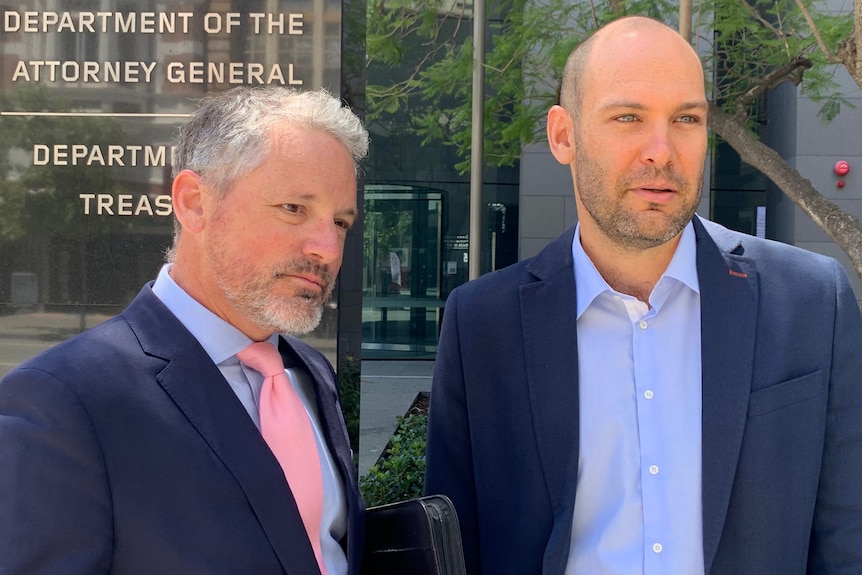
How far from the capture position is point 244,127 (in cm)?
194

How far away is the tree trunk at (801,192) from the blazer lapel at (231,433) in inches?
241

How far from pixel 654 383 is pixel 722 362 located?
16cm

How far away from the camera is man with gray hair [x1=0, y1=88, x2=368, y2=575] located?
1559 mm

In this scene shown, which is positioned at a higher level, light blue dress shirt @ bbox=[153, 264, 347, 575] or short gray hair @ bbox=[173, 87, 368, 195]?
short gray hair @ bbox=[173, 87, 368, 195]

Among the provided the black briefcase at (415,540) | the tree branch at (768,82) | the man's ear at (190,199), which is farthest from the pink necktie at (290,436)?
the tree branch at (768,82)

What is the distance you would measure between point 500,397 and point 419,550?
44 centimetres

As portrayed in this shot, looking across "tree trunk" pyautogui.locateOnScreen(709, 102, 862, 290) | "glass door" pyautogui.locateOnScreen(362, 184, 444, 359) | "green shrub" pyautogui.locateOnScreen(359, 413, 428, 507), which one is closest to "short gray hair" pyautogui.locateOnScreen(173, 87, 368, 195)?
"green shrub" pyautogui.locateOnScreen(359, 413, 428, 507)

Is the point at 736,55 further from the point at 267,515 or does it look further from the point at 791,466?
the point at 267,515

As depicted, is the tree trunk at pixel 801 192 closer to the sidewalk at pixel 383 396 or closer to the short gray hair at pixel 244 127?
the sidewalk at pixel 383 396

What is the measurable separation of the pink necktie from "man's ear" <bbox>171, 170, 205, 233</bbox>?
0.32 metres

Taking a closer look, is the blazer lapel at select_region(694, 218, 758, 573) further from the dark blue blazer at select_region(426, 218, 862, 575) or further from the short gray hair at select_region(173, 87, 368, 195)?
the short gray hair at select_region(173, 87, 368, 195)

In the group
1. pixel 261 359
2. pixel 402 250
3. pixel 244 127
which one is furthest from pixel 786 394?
pixel 402 250

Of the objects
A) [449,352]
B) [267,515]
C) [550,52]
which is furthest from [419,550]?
[550,52]

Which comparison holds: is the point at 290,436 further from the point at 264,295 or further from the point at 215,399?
the point at 264,295
